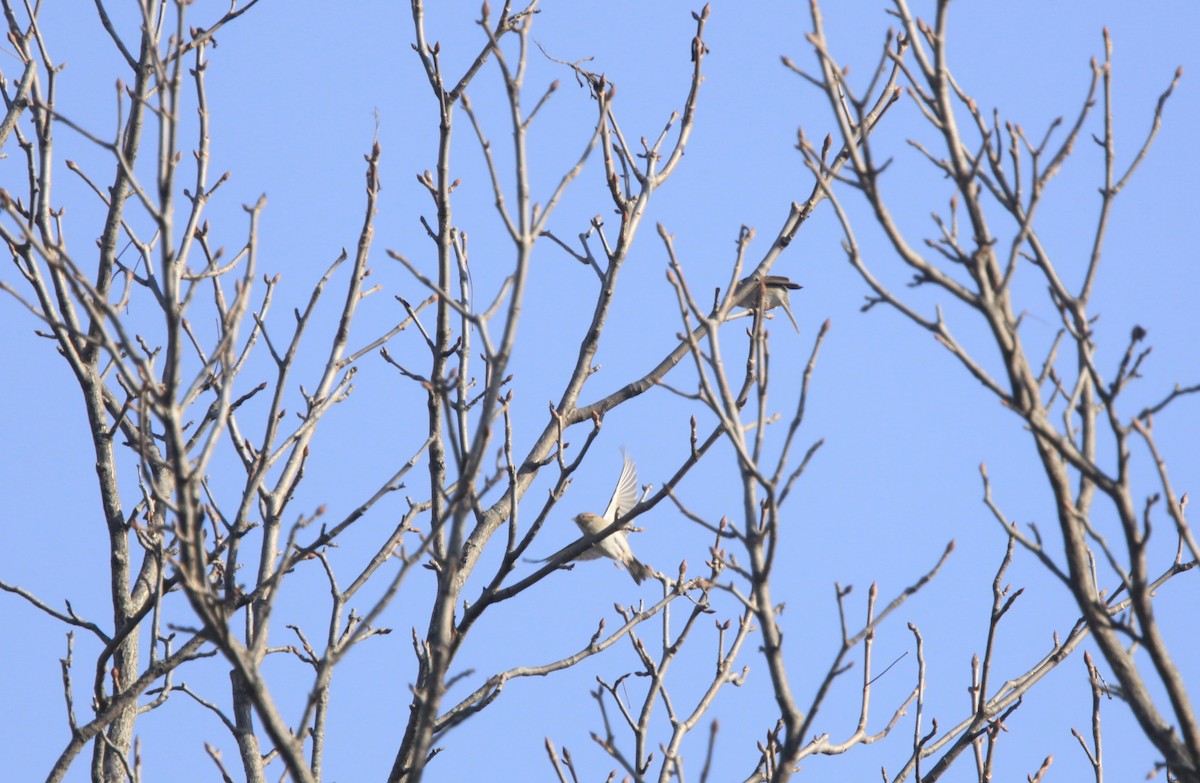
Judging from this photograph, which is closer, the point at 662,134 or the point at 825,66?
the point at 825,66

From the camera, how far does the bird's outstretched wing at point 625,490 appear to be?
6.69 meters

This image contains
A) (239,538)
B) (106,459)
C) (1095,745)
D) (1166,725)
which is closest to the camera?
(1166,725)

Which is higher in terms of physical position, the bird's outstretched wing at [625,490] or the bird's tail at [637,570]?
the bird's outstretched wing at [625,490]

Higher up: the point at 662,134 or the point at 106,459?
the point at 662,134

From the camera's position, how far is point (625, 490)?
6.73 metres

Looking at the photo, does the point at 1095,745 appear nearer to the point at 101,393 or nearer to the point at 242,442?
the point at 242,442

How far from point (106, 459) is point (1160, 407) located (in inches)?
138

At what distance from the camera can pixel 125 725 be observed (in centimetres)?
428

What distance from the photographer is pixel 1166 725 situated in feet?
8.50

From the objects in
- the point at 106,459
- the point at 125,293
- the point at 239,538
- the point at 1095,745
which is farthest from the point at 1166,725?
the point at 125,293

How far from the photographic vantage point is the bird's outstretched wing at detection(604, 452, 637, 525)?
6688 mm

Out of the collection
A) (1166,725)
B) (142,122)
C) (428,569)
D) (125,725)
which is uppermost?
(142,122)

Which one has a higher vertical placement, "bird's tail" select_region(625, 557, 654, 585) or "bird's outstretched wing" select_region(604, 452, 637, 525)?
"bird's outstretched wing" select_region(604, 452, 637, 525)

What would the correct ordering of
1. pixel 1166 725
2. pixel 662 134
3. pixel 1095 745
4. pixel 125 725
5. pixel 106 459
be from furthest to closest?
pixel 662 134 < pixel 106 459 < pixel 125 725 < pixel 1095 745 < pixel 1166 725
